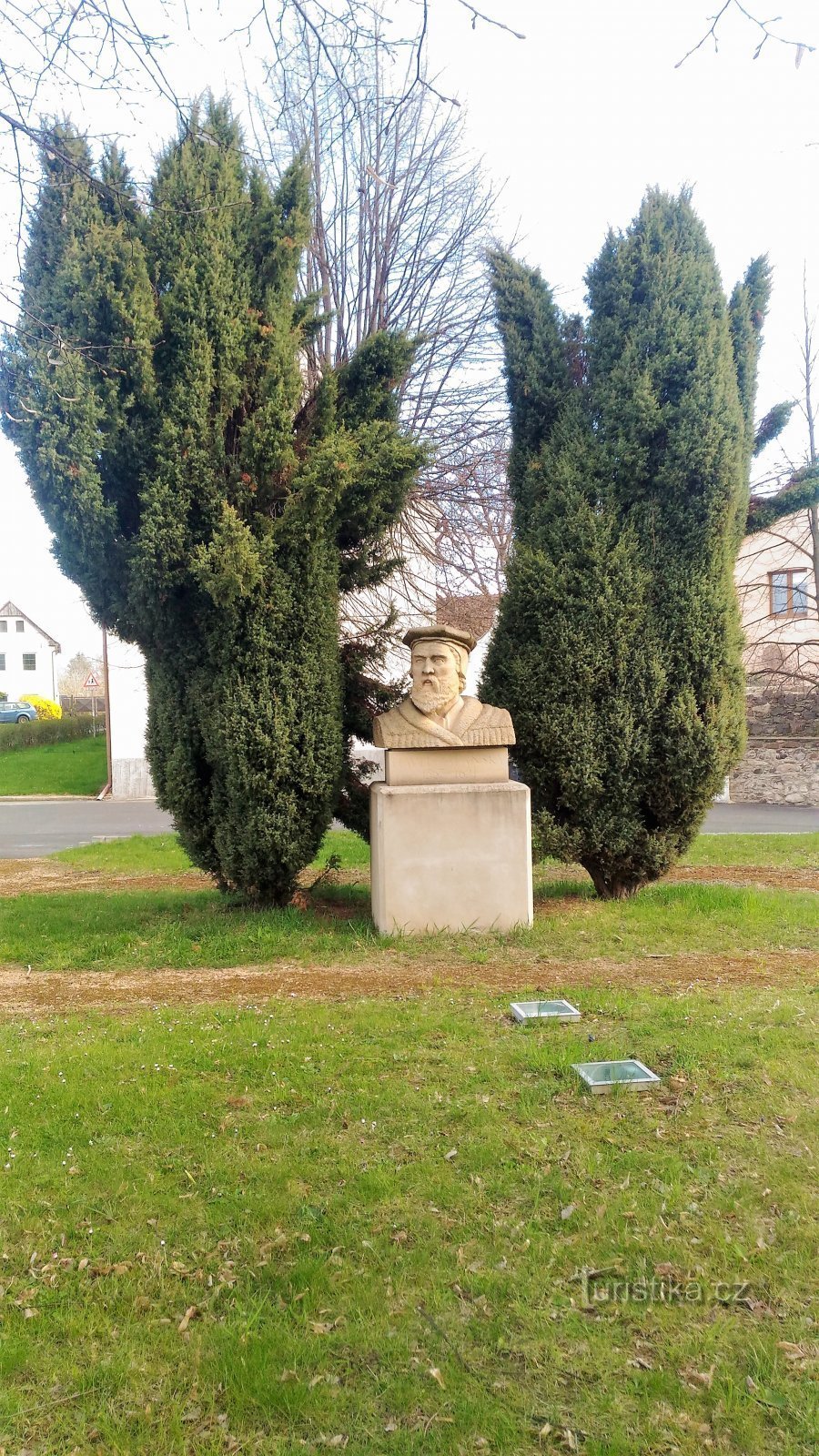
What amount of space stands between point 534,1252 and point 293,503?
17.5 feet

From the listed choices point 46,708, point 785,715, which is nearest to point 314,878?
point 785,715

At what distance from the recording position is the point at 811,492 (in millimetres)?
7656

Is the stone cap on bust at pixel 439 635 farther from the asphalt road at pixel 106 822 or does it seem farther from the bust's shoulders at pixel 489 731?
the asphalt road at pixel 106 822

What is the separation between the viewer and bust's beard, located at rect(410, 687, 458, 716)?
6.77 m

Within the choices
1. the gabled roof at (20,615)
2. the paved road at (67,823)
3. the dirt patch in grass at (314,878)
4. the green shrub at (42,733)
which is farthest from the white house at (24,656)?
the dirt patch in grass at (314,878)

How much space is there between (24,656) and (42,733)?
87.7 feet

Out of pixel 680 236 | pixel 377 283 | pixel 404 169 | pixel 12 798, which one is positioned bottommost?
pixel 12 798

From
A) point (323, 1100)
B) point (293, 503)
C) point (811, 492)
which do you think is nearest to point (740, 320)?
point (811, 492)

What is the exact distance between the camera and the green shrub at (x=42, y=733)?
3222 cm

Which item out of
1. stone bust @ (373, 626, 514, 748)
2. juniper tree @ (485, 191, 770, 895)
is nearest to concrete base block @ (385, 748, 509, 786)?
stone bust @ (373, 626, 514, 748)

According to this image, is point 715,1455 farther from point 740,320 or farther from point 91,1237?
point 740,320

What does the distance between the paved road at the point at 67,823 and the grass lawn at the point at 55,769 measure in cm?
179

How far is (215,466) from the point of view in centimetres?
670

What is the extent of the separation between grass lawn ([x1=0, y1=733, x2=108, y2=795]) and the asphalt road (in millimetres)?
2496
